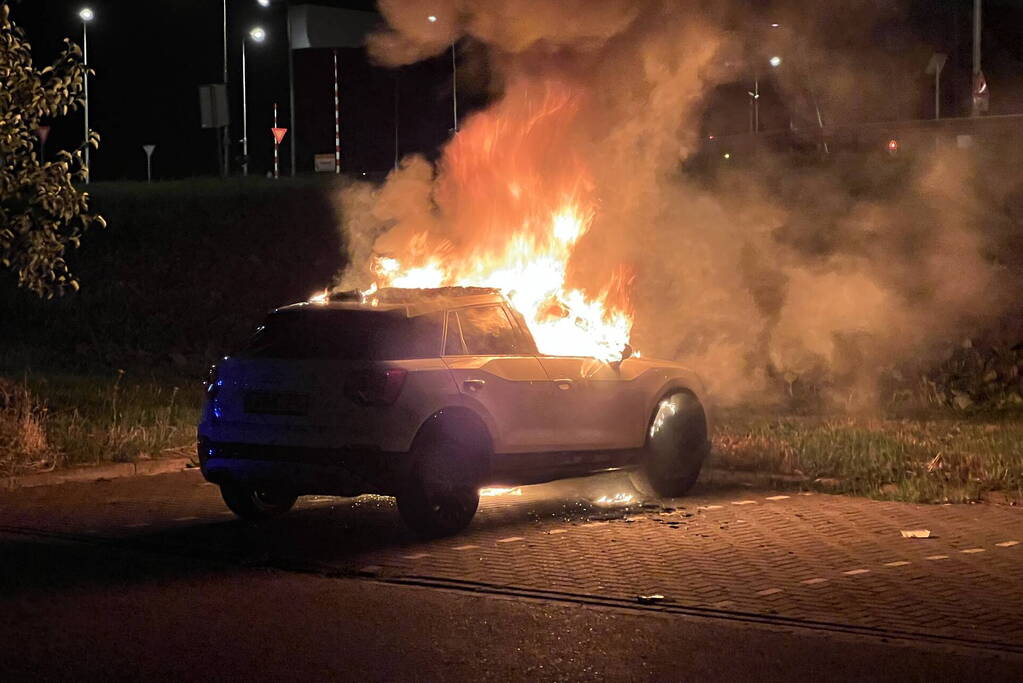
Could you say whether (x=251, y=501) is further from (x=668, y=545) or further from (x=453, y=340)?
(x=668, y=545)

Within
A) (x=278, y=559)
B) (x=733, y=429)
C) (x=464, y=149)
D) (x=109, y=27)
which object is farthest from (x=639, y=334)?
(x=109, y=27)

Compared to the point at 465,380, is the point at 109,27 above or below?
above

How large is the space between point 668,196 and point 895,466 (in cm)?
903

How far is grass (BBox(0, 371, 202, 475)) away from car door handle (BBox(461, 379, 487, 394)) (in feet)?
14.4

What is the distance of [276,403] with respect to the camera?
31.9 feet

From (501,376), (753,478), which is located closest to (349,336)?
(501,376)

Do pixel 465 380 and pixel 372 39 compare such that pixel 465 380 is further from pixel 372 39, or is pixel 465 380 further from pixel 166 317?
pixel 166 317

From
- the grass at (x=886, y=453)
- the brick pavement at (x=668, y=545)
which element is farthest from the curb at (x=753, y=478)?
the brick pavement at (x=668, y=545)

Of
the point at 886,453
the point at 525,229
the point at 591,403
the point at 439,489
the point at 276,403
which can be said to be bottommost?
the point at 886,453

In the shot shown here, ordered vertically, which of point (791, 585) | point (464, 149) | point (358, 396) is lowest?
point (791, 585)

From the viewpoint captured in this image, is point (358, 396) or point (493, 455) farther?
point (493, 455)

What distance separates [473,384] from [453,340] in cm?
34

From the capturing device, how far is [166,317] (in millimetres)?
26641

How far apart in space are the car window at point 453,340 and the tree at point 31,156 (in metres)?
4.65
